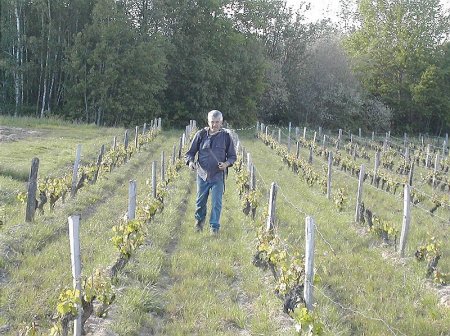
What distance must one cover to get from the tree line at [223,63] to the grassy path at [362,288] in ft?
85.4

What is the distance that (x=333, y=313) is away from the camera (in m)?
5.11

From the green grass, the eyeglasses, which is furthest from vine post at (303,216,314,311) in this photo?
the eyeglasses

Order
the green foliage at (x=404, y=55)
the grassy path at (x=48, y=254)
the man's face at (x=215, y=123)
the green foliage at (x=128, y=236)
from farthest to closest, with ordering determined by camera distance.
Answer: the green foliage at (x=404, y=55) < the man's face at (x=215, y=123) < the green foliage at (x=128, y=236) < the grassy path at (x=48, y=254)

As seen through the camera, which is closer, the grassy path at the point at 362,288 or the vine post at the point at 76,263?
the vine post at the point at 76,263

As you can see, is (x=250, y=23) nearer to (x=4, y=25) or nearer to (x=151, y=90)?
(x=151, y=90)

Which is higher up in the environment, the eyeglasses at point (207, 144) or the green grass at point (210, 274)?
the eyeglasses at point (207, 144)

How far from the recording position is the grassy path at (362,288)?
502 cm

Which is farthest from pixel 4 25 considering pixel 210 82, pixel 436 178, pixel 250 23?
pixel 436 178

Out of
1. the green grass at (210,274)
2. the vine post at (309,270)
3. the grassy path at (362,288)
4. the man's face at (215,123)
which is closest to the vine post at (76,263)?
the green grass at (210,274)

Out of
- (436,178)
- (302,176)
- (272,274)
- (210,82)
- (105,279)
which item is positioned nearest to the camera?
(105,279)

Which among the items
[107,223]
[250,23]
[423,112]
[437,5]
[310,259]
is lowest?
[107,223]

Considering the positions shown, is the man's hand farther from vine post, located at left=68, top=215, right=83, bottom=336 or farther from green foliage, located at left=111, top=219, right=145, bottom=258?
vine post, located at left=68, top=215, right=83, bottom=336

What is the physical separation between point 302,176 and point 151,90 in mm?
Result: 21256

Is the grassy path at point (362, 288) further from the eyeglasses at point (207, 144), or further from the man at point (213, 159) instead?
the eyeglasses at point (207, 144)
